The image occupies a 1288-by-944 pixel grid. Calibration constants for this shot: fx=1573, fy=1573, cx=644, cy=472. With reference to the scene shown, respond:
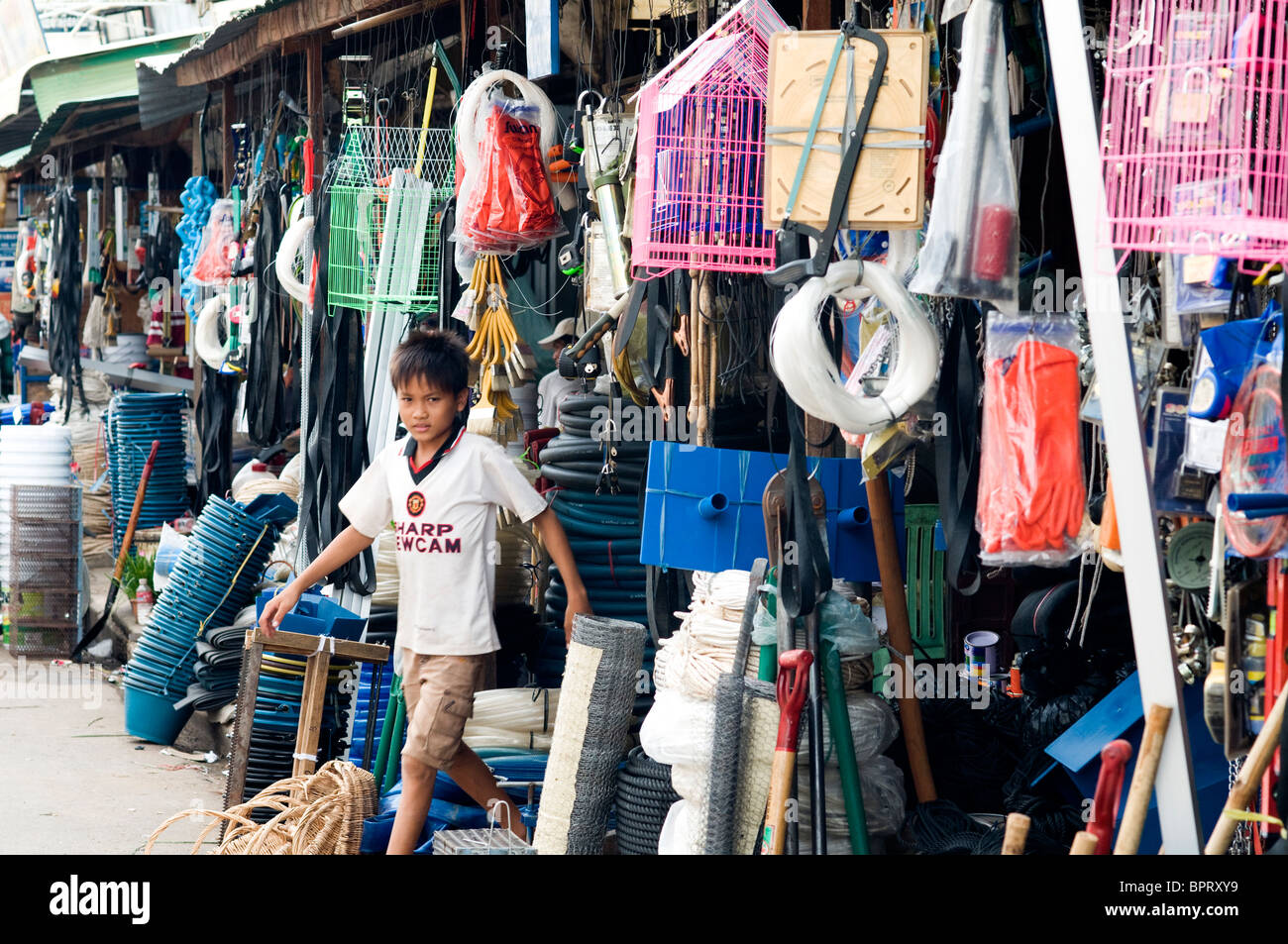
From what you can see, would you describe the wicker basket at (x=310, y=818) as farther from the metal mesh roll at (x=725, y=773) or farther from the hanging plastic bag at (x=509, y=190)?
the hanging plastic bag at (x=509, y=190)

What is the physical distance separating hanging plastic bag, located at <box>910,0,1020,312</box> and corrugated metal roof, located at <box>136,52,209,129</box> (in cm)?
688

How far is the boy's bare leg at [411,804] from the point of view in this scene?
5.51 m

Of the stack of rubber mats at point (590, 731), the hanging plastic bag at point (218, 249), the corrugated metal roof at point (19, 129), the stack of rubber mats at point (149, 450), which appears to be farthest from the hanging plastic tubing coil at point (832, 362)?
the corrugated metal roof at point (19, 129)

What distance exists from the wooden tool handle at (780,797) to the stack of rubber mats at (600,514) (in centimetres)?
200

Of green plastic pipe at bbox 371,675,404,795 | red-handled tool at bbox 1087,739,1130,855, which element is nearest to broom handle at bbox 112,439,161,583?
green plastic pipe at bbox 371,675,404,795

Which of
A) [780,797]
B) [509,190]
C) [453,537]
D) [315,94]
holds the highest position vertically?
[315,94]

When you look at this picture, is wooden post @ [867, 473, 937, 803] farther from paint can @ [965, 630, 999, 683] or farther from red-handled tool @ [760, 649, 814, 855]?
red-handled tool @ [760, 649, 814, 855]

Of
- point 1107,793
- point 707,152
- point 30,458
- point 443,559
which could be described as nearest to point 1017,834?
point 1107,793

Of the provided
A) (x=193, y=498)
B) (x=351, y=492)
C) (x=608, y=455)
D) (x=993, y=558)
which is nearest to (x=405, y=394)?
(x=351, y=492)

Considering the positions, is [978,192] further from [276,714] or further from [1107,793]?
[276,714]

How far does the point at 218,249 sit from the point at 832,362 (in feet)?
22.2

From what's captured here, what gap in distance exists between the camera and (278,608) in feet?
19.0
